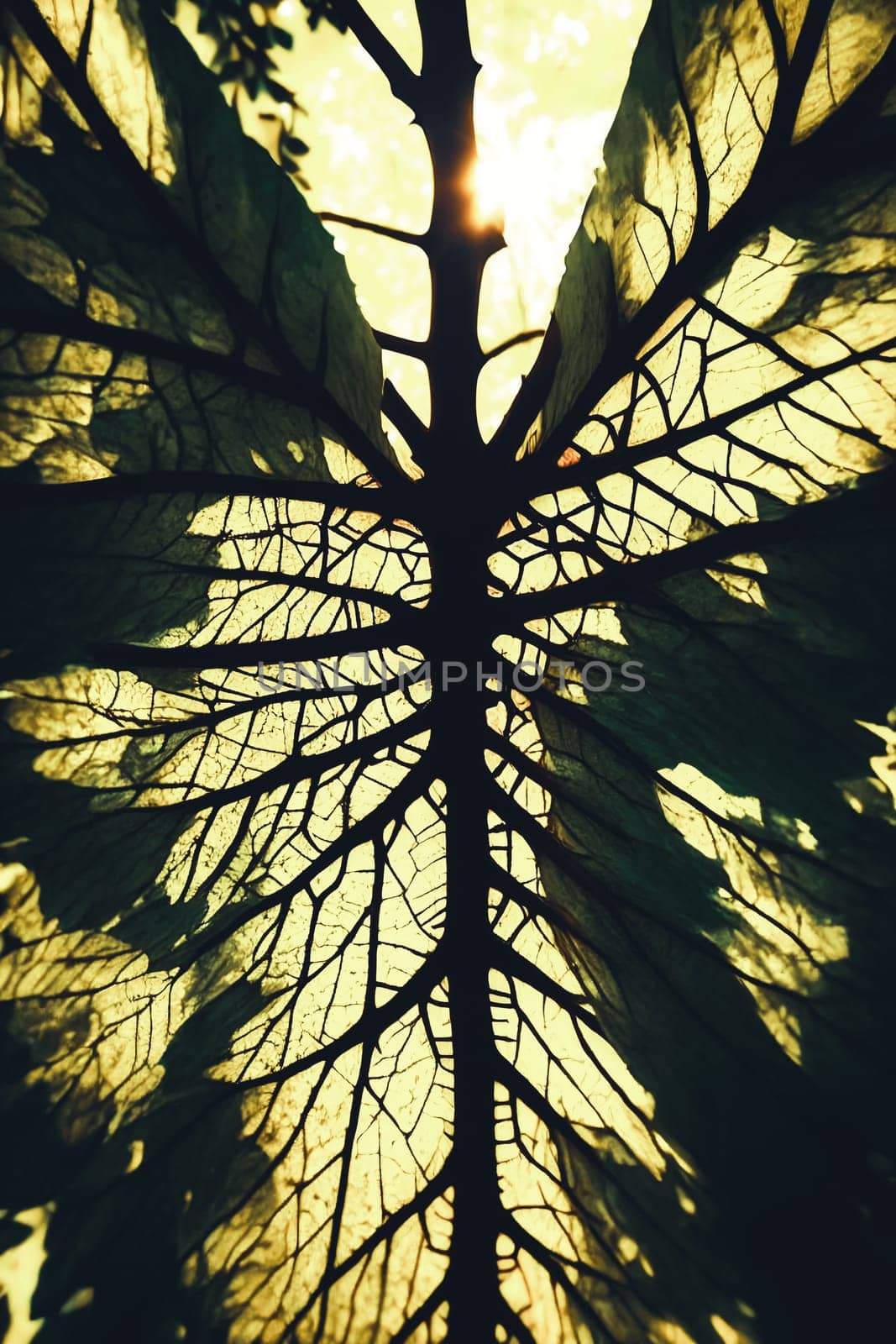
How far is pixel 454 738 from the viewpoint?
1.47 metres

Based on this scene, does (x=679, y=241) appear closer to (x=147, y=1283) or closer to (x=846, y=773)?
(x=846, y=773)

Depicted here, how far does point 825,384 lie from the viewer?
100 cm

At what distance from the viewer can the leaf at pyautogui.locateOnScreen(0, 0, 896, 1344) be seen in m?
0.89

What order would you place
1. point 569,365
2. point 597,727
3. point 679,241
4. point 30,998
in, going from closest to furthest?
point 679,241, point 569,365, point 30,998, point 597,727

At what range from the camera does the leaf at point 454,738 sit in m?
0.89

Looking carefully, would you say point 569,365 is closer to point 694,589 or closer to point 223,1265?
point 694,589

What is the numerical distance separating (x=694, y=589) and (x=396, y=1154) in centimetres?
156

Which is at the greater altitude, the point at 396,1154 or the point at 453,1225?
the point at 396,1154

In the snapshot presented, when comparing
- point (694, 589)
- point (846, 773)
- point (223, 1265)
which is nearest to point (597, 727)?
point (694, 589)

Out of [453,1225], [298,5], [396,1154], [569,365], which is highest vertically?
[298,5]

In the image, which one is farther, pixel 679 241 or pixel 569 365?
pixel 569 365

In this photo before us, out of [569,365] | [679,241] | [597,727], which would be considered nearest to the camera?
[679,241]
